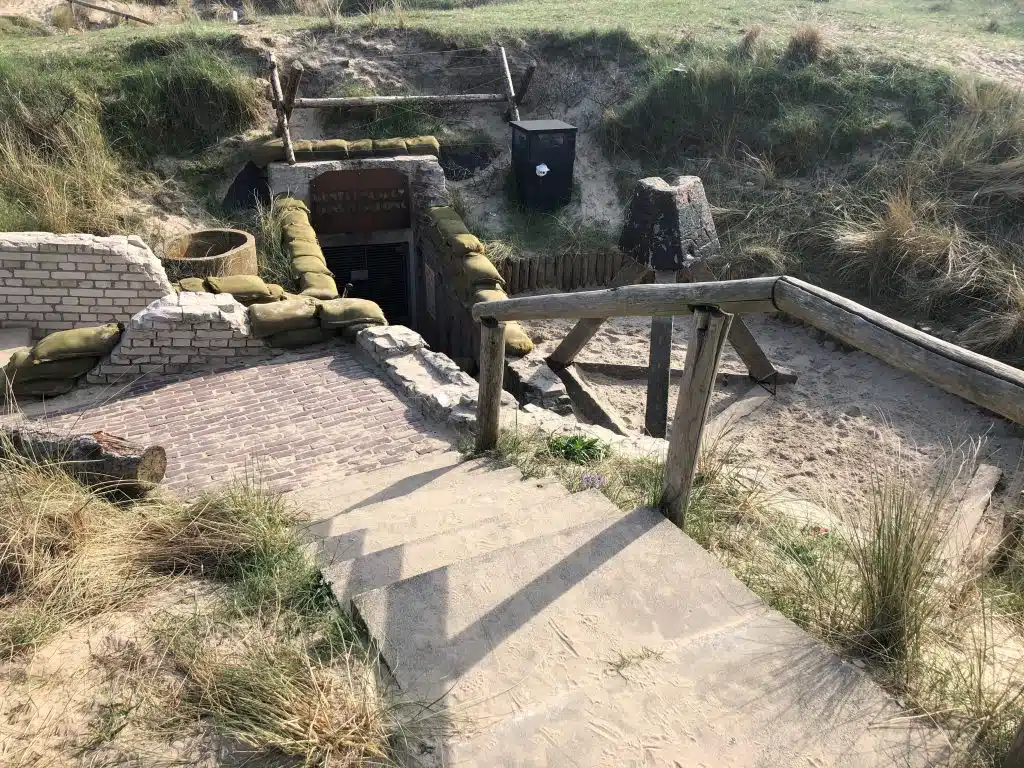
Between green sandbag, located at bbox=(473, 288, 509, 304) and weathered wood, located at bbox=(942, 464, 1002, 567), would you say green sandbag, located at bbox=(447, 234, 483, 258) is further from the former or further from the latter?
weathered wood, located at bbox=(942, 464, 1002, 567)

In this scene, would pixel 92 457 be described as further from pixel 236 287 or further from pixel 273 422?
pixel 236 287

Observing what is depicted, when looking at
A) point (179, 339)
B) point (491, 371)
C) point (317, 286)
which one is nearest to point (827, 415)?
point (491, 371)

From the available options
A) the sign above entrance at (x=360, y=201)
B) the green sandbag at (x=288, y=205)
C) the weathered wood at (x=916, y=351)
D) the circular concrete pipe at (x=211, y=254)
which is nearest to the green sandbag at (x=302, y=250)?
the circular concrete pipe at (x=211, y=254)

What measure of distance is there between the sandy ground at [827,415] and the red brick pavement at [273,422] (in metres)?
2.58

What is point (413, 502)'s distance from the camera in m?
4.12

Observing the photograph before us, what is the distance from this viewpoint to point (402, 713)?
2270 millimetres

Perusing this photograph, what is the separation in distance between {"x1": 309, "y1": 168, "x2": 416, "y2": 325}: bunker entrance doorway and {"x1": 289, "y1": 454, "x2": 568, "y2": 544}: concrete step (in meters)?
6.11

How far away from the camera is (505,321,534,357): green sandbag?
7.79 m


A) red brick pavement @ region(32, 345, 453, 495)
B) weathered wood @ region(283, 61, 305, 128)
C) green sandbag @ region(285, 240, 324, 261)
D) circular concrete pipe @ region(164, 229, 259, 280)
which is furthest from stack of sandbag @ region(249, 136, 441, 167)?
red brick pavement @ region(32, 345, 453, 495)

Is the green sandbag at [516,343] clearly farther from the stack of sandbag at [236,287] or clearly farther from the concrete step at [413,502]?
the concrete step at [413,502]

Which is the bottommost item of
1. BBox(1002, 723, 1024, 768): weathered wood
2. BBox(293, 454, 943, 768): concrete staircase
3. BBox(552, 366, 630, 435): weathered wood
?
BBox(552, 366, 630, 435): weathered wood

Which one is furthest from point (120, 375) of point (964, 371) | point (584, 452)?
point (964, 371)

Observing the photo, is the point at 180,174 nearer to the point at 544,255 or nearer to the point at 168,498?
the point at 544,255

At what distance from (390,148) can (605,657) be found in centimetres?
881
